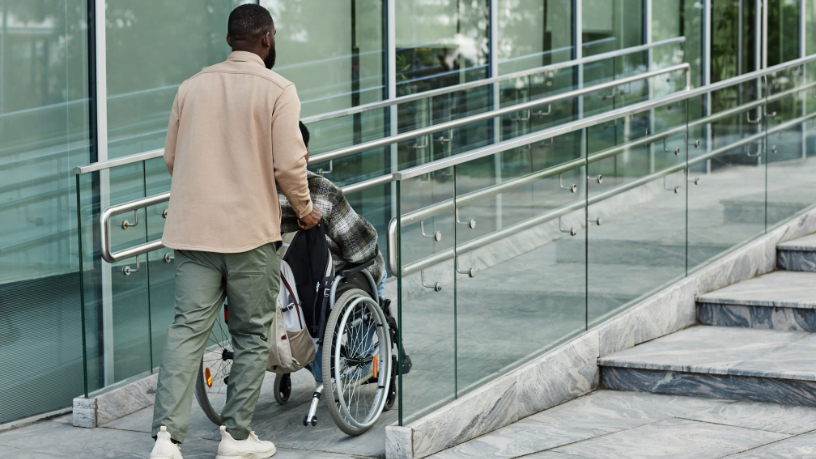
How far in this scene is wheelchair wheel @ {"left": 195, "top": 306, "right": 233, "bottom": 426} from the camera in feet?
12.0

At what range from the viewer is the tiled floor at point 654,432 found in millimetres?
3504

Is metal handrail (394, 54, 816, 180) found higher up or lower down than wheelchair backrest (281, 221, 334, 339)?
higher up

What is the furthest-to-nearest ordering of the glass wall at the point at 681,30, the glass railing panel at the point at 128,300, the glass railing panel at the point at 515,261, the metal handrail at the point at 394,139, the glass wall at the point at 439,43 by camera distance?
the glass wall at the point at 681,30, the glass wall at the point at 439,43, the glass railing panel at the point at 128,300, the metal handrail at the point at 394,139, the glass railing panel at the point at 515,261

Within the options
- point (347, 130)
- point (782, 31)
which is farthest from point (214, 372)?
point (782, 31)

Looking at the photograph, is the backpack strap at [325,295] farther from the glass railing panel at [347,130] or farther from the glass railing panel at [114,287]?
the glass railing panel at [347,130]

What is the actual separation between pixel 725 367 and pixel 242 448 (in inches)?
86.0

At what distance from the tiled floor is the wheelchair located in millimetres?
421

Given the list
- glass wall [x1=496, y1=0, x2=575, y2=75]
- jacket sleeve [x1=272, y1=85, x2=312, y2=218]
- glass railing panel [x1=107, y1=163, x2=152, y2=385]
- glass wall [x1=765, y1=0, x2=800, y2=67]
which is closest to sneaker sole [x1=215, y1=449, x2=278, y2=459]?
jacket sleeve [x1=272, y1=85, x2=312, y2=218]

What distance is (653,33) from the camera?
9859 millimetres

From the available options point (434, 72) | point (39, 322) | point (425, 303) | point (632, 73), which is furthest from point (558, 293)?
point (632, 73)

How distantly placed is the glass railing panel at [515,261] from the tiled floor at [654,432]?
0.99 feet

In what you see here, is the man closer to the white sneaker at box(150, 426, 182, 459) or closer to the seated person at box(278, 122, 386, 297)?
the white sneaker at box(150, 426, 182, 459)

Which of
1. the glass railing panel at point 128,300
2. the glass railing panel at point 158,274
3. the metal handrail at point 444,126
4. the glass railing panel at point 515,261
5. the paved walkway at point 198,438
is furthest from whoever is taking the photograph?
the metal handrail at point 444,126

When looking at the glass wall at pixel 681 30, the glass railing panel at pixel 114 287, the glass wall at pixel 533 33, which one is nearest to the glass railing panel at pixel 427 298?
the glass railing panel at pixel 114 287
